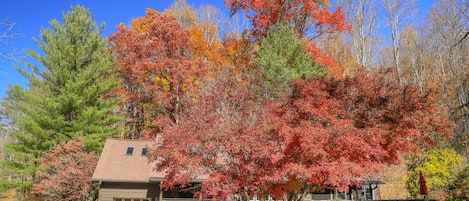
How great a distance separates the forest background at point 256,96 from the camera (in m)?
10.7

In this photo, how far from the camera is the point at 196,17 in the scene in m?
33.1

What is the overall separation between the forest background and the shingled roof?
1182mm

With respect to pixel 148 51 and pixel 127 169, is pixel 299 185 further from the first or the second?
pixel 148 51

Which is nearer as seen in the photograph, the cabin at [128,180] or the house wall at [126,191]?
the cabin at [128,180]

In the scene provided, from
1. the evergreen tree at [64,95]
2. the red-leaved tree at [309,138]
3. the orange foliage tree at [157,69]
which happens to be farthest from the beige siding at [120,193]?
the orange foliage tree at [157,69]

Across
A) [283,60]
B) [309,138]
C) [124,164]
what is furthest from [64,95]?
[309,138]

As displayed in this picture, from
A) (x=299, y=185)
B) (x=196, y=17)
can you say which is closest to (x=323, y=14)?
(x=196, y=17)

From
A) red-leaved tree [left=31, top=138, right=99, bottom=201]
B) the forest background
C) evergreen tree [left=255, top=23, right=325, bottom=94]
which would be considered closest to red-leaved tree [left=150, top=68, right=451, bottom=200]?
the forest background

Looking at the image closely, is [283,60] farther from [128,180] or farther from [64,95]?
[64,95]

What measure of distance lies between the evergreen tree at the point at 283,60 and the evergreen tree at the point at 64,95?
35.2ft

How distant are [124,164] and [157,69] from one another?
937 cm

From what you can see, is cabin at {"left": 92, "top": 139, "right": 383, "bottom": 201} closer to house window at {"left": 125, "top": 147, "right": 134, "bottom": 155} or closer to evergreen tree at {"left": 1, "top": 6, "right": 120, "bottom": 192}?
house window at {"left": 125, "top": 147, "right": 134, "bottom": 155}

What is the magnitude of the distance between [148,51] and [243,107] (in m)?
14.5

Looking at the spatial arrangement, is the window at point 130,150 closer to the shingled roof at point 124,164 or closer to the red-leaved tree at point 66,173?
the shingled roof at point 124,164
